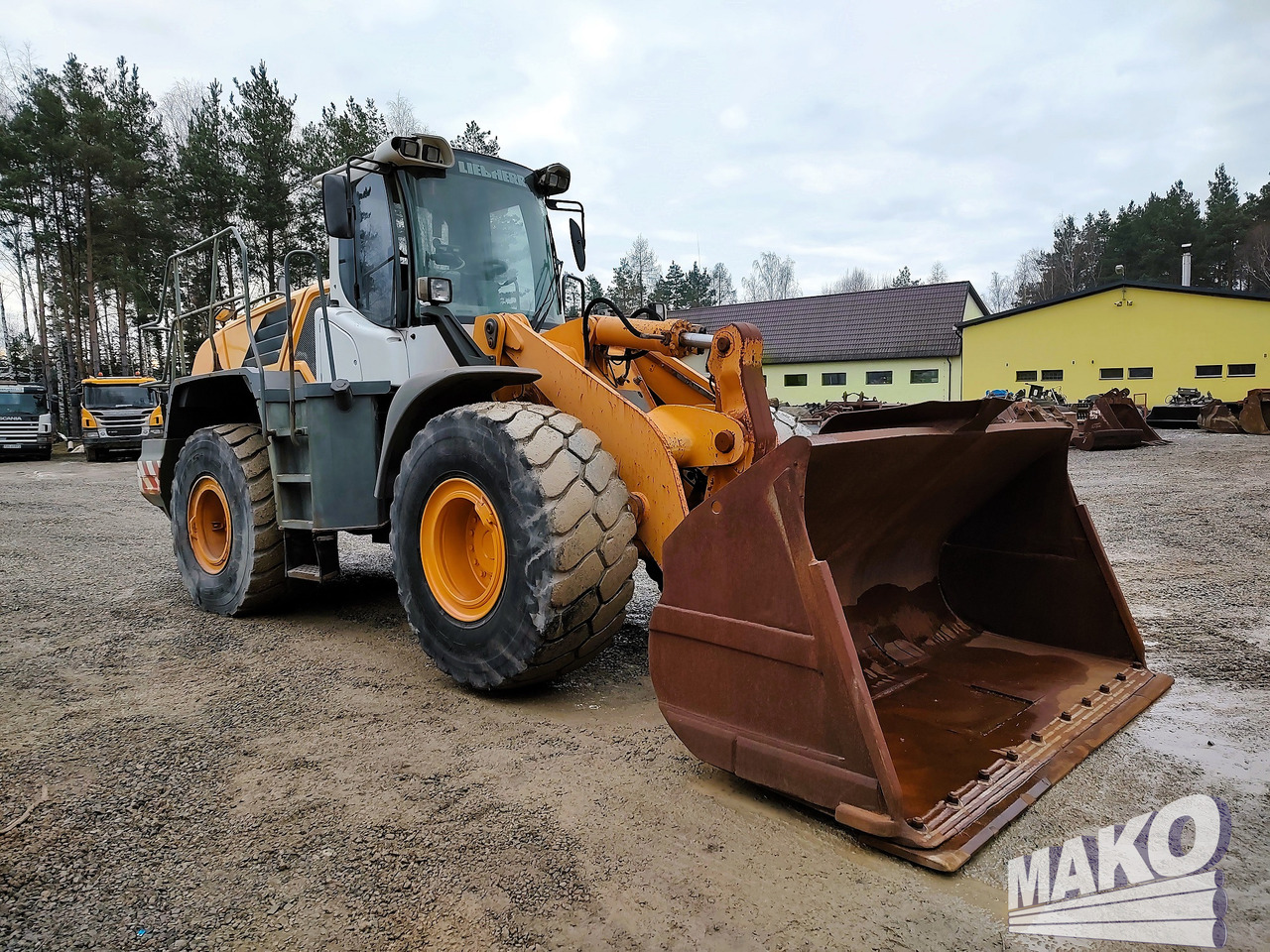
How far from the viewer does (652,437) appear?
10.4 ft

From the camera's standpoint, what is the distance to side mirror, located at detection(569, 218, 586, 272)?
5.00 m

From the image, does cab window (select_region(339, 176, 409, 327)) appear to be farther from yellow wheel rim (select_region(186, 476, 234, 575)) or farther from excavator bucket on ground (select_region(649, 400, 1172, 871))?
excavator bucket on ground (select_region(649, 400, 1172, 871))

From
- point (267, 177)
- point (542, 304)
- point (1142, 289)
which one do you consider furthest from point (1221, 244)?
point (542, 304)

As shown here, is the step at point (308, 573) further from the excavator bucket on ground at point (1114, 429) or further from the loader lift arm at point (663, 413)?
the excavator bucket on ground at point (1114, 429)

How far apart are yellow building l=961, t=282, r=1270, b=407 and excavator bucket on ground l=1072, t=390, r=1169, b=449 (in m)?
13.6

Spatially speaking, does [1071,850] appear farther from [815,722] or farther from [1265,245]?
[1265,245]

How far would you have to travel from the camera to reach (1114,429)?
623 inches

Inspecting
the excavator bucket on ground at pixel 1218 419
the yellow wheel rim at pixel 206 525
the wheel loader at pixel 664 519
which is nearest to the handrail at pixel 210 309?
the wheel loader at pixel 664 519

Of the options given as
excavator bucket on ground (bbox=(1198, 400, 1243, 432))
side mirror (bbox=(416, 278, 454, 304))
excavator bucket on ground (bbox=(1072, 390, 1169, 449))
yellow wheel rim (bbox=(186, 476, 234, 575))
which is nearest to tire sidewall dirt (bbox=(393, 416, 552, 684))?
side mirror (bbox=(416, 278, 454, 304))

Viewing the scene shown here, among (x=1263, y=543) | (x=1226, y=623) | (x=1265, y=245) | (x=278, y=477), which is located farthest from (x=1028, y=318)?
(x=278, y=477)

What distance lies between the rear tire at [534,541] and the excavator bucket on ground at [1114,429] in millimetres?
15499

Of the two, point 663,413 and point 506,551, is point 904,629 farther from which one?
point 506,551

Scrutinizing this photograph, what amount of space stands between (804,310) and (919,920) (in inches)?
1484

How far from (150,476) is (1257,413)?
21.0 m
